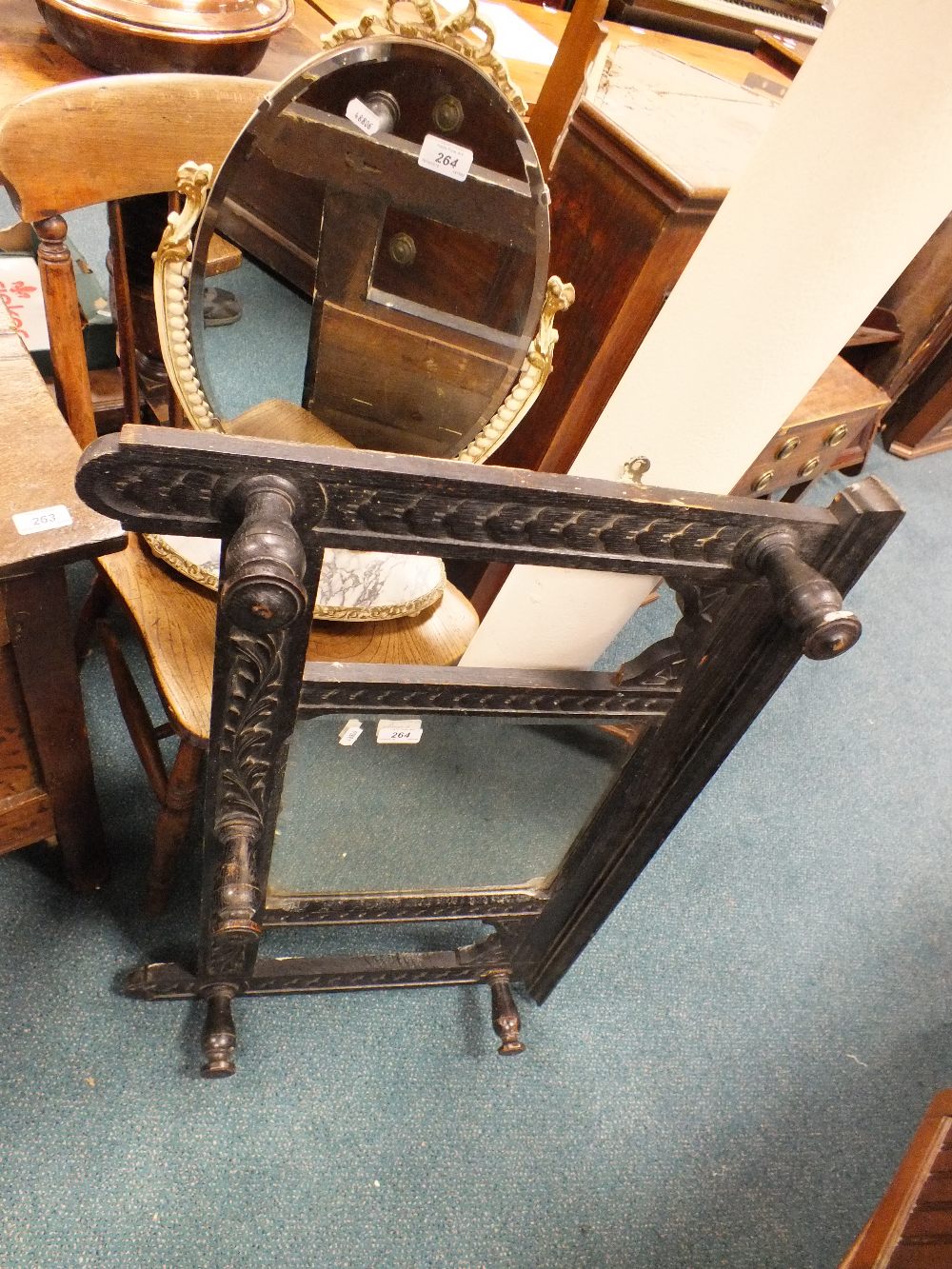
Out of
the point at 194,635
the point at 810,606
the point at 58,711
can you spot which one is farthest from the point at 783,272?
the point at 58,711

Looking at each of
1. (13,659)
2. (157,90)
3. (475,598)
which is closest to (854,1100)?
(475,598)

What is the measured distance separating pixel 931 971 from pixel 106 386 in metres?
1.80

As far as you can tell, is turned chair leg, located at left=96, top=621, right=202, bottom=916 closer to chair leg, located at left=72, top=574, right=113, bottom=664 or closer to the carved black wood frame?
chair leg, located at left=72, top=574, right=113, bottom=664

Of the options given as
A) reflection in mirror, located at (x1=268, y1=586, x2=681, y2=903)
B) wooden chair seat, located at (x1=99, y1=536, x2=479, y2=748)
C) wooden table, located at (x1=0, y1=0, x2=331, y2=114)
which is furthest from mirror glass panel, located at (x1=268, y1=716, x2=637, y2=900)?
wooden table, located at (x1=0, y1=0, x2=331, y2=114)

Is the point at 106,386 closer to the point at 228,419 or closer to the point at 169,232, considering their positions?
the point at 228,419

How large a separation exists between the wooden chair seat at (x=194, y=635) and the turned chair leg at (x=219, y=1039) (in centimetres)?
39

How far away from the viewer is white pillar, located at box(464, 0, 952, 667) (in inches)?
22.5

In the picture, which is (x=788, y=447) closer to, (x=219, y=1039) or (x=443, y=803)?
(x=443, y=803)

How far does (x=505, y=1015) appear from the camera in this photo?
1.12 m

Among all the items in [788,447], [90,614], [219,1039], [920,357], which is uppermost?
[920,357]

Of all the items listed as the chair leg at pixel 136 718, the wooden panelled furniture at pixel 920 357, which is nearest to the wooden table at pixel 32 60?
the chair leg at pixel 136 718

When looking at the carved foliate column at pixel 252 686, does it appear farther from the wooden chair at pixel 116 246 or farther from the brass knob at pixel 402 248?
the brass knob at pixel 402 248

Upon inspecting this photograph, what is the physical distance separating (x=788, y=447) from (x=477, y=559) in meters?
1.24

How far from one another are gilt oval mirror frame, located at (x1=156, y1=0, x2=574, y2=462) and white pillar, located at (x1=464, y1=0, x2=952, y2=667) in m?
0.14
